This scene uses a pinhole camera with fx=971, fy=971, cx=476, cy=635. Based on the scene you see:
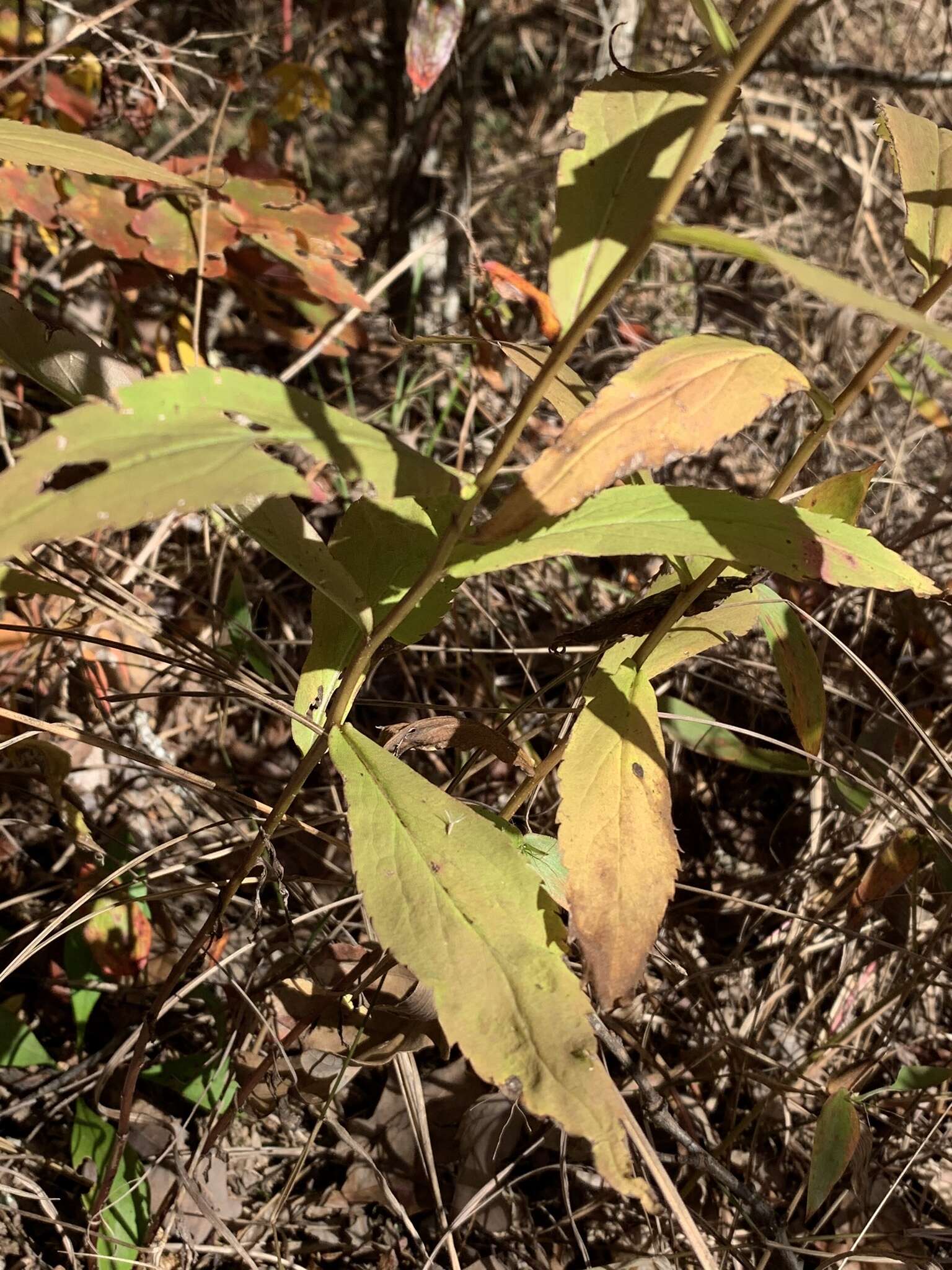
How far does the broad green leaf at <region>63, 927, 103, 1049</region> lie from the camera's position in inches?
49.3

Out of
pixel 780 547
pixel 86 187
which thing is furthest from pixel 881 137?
pixel 86 187

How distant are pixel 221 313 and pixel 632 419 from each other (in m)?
1.66

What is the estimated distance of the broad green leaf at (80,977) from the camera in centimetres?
125

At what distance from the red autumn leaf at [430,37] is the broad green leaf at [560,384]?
92cm

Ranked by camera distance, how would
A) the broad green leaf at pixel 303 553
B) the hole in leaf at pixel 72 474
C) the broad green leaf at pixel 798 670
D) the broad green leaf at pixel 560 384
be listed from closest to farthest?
the broad green leaf at pixel 303 553 → the broad green leaf at pixel 560 384 → the broad green leaf at pixel 798 670 → the hole in leaf at pixel 72 474

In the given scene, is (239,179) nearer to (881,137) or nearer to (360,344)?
(360,344)

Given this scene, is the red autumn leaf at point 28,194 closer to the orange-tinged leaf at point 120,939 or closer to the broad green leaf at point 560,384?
the broad green leaf at point 560,384

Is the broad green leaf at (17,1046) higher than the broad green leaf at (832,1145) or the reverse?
the reverse

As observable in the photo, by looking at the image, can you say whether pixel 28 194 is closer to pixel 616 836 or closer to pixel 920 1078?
pixel 616 836

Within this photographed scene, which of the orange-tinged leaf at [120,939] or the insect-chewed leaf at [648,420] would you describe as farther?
the orange-tinged leaf at [120,939]

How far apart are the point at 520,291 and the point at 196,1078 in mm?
1313

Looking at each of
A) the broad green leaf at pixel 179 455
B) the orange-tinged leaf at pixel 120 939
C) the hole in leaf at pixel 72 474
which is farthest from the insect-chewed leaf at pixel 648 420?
the hole in leaf at pixel 72 474

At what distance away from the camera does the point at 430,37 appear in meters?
1.62

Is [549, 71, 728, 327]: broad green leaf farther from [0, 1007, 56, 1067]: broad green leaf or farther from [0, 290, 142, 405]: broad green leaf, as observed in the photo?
[0, 1007, 56, 1067]: broad green leaf
